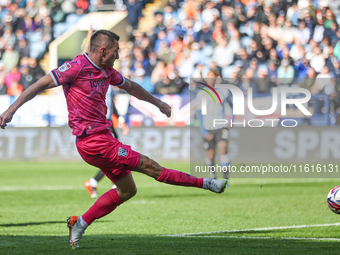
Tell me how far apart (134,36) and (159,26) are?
114 centimetres

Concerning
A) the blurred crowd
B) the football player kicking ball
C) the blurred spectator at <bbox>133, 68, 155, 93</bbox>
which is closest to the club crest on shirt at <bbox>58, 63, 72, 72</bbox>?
the football player kicking ball

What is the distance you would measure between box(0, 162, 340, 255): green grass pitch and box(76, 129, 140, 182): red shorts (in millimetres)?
830

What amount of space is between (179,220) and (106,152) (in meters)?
2.76

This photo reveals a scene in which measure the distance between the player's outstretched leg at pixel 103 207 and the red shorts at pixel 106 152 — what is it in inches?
10.4

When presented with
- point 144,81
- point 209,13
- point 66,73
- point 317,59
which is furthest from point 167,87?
point 66,73

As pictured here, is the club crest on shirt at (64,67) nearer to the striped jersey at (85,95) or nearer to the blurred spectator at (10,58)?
the striped jersey at (85,95)

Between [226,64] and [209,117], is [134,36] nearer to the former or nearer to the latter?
[226,64]

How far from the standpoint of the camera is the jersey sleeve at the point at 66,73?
523 cm

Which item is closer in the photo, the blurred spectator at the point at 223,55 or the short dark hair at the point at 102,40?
the short dark hair at the point at 102,40

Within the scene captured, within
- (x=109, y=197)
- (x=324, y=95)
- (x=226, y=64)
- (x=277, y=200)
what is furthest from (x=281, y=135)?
(x=109, y=197)

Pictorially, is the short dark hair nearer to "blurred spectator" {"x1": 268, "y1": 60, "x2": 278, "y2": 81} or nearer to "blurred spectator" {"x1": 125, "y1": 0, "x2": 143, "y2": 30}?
"blurred spectator" {"x1": 268, "y1": 60, "x2": 278, "y2": 81}

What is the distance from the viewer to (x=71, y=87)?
5.44m

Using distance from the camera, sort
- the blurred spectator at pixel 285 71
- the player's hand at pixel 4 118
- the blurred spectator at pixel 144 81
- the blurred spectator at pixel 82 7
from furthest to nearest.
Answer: the blurred spectator at pixel 82 7 < the blurred spectator at pixel 144 81 < the blurred spectator at pixel 285 71 < the player's hand at pixel 4 118

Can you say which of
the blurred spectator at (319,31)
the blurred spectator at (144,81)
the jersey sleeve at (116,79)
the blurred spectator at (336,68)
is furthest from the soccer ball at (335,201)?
the blurred spectator at (319,31)
